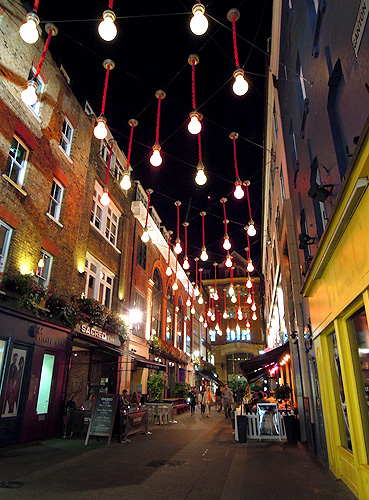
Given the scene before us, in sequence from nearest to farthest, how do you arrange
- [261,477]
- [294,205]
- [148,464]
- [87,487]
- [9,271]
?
[87,487], [261,477], [148,464], [9,271], [294,205]

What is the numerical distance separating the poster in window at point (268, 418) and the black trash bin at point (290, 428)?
46cm

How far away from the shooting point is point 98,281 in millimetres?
17500

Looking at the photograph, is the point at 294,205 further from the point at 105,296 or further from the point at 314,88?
the point at 105,296

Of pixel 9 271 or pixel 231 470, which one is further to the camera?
pixel 9 271

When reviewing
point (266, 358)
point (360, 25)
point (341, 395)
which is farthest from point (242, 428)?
point (360, 25)

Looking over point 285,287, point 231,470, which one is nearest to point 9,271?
point 231,470

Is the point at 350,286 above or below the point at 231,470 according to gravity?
above

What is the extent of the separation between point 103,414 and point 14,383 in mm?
2925

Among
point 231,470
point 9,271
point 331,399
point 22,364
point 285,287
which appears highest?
point 285,287

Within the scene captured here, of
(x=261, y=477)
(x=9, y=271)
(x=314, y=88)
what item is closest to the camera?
(x=261, y=477)

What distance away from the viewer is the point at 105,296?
61.2ft

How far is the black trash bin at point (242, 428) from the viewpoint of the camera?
12.2 metres

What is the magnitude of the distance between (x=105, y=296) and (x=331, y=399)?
13454mm

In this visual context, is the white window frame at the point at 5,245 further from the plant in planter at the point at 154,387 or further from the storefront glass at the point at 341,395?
the plant in planter at the point at 154,387
